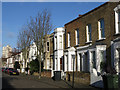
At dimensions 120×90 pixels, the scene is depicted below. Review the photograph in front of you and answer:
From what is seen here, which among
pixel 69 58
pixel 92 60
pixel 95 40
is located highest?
pixel 95 40

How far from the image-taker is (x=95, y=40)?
2253 cm

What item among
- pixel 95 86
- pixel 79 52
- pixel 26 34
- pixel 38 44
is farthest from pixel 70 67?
pixel 26 34

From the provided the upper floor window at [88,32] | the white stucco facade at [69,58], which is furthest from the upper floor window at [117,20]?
the white stucco facade at [69,58]

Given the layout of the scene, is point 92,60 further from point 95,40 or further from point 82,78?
point 82,78

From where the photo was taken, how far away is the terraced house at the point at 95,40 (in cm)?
1906

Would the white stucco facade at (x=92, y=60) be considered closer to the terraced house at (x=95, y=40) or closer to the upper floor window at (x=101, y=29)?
the terraced house at (x=95, y=40)

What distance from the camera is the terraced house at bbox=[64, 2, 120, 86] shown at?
1906 cm

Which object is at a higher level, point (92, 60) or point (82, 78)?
point (92, 60)

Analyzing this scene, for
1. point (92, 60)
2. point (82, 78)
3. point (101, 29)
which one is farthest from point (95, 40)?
point (82, 78)

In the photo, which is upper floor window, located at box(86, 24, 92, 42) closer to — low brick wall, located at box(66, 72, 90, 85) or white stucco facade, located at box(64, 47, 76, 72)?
white stucco facade, located at box(64, 47, 76, 72)

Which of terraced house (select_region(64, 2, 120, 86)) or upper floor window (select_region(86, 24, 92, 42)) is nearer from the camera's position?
terraced house (select_region(64, 2, 120, 86))

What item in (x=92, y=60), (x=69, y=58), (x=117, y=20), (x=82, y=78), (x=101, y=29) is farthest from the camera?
(x=69, y=58)

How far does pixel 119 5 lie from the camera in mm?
18375

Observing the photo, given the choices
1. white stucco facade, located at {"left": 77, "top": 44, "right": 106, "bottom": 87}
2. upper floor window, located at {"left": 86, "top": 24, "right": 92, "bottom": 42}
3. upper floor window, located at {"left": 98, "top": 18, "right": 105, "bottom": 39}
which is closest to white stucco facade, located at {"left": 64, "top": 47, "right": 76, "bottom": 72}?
white stucco facade, located at {"left": 77, "top": 44, "right": 106, "bottom": 87}
